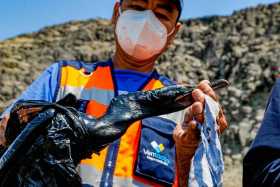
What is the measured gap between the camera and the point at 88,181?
2.96 metres

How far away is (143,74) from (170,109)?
660mm

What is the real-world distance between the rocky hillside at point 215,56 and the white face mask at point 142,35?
59.9 feet

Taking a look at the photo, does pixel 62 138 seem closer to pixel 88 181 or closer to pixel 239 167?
pixel 88 181

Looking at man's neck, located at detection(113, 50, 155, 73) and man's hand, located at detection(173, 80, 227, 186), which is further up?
man's neck, located at detection(113, 50, 155, 73)

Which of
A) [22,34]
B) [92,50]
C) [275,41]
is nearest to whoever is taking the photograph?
[275,41]

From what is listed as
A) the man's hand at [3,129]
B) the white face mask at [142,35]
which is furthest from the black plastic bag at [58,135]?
the white face mask at [142,35]

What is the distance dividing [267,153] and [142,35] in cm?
110

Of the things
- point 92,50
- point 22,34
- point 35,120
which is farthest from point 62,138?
point 22,34

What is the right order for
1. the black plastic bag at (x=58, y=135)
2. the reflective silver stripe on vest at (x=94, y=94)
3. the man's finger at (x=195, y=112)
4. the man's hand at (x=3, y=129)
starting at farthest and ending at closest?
1. the reflective silver stripe on vest at (x=94, y=94)
2. the man's finger at (x=195, y=112)
3. the man's hand at (x=3, y=129)
4. the black plastic bag at (x=58, y=135)

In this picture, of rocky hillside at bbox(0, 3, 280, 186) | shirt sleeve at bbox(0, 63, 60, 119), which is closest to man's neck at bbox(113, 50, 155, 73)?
shirt sleeve at bbox(0, 63, 60, 119)

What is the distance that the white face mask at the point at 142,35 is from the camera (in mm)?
3254

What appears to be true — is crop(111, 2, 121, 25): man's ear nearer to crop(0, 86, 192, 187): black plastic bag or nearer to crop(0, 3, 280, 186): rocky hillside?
crop(0, 86, 192, 187): black plastic bag

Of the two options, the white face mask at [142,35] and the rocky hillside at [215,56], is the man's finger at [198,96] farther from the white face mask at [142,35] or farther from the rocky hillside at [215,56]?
the rocky hillside at [215,56]

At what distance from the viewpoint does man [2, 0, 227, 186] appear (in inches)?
116
